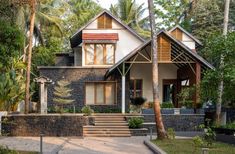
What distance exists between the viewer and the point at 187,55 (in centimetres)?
2477

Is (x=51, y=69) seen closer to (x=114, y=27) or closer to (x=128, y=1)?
(x=114, y=27)

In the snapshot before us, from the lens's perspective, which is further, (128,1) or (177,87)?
(128,1)

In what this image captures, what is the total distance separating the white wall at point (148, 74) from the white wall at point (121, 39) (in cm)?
184

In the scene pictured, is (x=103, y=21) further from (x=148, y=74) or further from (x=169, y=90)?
(x=169, y=90)

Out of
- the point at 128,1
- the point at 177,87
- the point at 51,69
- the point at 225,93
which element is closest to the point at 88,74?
the point at 51,69

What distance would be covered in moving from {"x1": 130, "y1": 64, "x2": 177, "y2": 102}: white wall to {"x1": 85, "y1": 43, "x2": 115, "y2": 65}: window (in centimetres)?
195

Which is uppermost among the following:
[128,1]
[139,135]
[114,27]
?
[128,1]

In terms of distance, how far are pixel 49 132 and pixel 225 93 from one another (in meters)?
8.85

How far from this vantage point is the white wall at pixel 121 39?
1171 inches

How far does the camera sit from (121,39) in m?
30.2

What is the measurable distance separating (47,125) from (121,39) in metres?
11.8

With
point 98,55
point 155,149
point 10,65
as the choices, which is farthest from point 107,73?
point 155,149

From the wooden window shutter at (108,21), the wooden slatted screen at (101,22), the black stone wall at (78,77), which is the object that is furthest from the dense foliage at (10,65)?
the wooden window shutter at (108,21)

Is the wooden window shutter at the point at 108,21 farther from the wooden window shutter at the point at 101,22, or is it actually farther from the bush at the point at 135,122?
the bush at the point at 135,122
